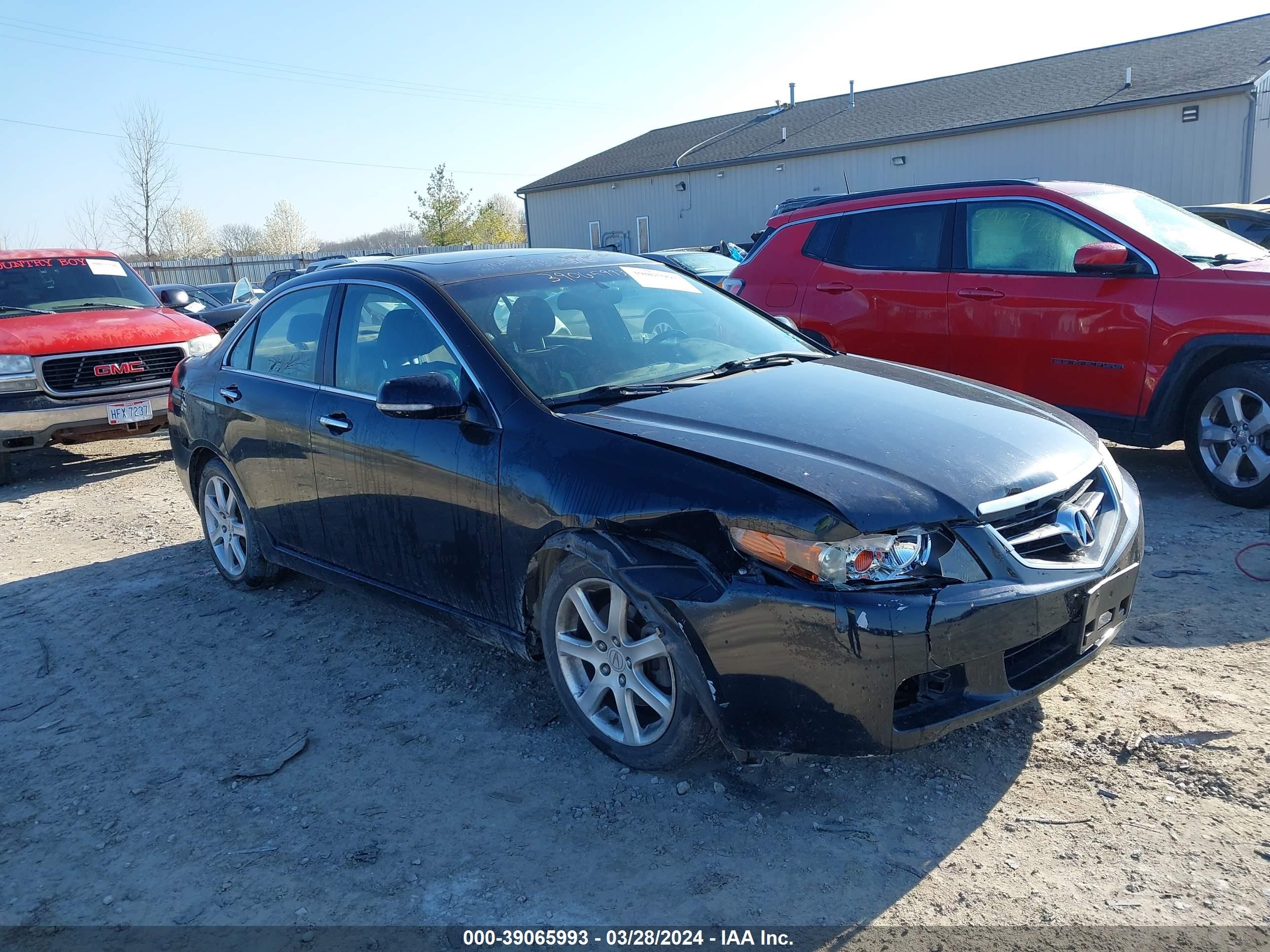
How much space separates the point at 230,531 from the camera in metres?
5.50

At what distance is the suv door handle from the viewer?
6.51m

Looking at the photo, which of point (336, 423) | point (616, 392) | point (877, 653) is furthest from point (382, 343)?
point (877, 653)

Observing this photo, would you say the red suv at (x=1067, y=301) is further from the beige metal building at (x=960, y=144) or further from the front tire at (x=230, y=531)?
the beige metal building at (x=960, y=144)

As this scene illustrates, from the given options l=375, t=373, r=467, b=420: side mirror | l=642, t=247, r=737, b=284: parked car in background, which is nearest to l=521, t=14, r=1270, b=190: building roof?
l=642, t=247, r=737, b=284: parked car in background

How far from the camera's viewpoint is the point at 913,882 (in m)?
2.73

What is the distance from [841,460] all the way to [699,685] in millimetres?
810

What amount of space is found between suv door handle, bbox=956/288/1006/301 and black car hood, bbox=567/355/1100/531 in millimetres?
2603

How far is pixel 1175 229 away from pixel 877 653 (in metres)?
5.02

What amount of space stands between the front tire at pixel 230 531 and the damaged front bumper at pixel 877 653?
3172mm

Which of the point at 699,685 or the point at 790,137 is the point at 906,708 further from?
the point at 790,137

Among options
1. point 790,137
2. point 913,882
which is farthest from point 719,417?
point 790,137

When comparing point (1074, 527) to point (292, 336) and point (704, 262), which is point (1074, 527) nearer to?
point (292, 336)

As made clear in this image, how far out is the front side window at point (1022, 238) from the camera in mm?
6309

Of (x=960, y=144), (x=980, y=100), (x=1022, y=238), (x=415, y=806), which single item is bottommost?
(x=415, y=806)
